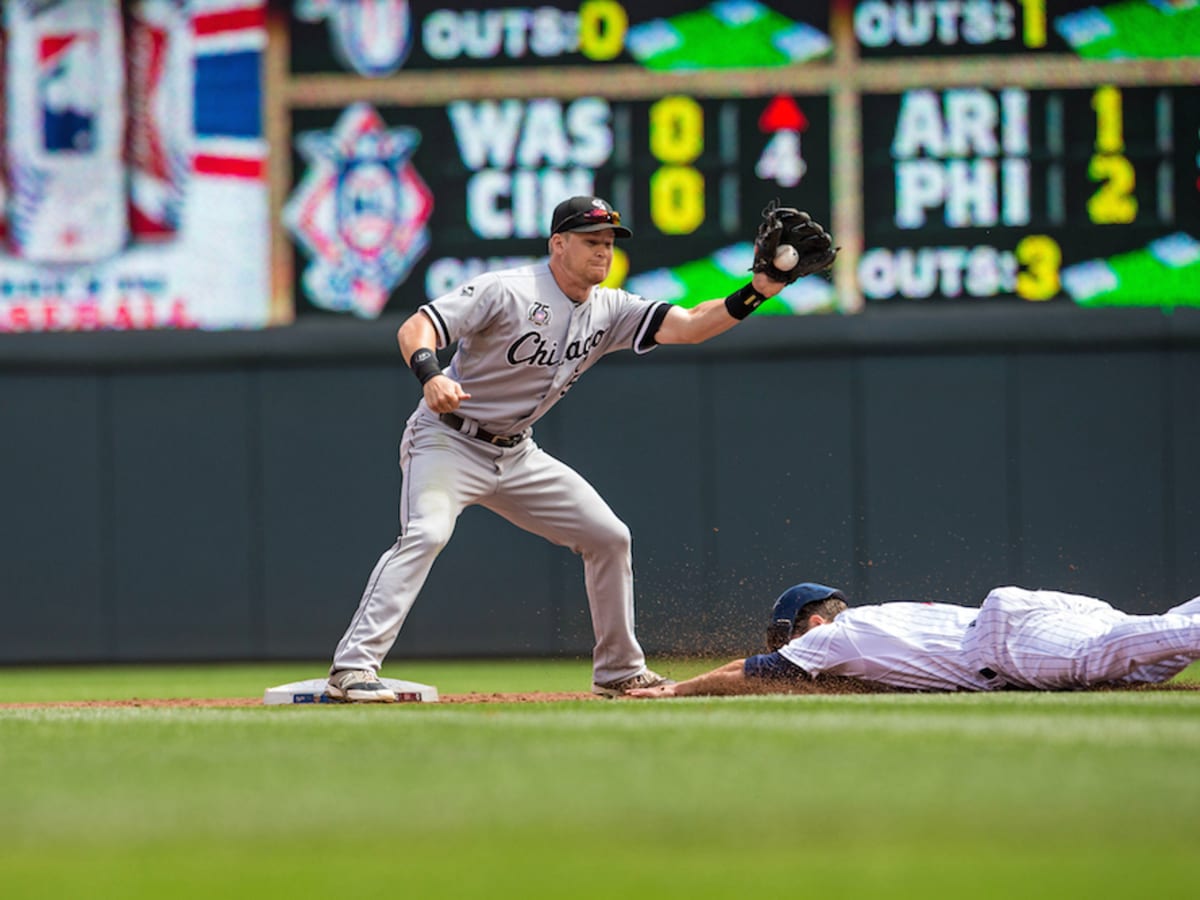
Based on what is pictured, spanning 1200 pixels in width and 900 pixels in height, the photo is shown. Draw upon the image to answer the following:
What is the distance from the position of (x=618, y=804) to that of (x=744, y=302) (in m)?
3.06

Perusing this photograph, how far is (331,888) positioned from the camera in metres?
2.20

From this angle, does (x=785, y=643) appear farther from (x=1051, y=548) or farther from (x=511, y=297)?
(x=1051, y=548)

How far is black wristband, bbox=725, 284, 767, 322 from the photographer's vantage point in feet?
18.6

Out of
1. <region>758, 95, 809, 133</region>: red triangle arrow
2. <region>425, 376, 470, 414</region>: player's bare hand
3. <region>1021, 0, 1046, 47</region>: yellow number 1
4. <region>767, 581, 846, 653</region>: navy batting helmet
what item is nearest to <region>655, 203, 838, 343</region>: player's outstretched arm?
<region>767, 581, 846, 653</region>: navy batting helmet

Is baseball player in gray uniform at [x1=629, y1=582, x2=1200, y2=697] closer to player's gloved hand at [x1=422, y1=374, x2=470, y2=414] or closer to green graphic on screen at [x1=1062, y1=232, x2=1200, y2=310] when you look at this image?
player's gloved hand at [x1=422, y1=374, x2=470, y2=414]

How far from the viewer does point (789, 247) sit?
222 inches

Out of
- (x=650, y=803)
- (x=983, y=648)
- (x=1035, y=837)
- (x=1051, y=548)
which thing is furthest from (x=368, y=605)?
(x=1051, y=548)

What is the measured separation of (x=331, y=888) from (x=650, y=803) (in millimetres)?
744

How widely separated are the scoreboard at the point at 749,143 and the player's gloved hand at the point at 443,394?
3994 millimetres

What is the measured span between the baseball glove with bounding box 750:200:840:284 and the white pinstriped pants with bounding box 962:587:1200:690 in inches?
50.7

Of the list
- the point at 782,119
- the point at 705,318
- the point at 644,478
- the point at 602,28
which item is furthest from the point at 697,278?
the point at 705,318

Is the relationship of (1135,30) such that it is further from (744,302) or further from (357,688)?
(357,688)

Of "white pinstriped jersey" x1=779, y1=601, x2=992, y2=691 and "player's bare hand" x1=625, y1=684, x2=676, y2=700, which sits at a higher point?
"white pinstriped jersey" x1=779, y1=601, x2=992, y2=691

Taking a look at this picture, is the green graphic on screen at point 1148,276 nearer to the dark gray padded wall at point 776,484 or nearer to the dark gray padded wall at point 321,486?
the dark gray padded wall at point 776,484
